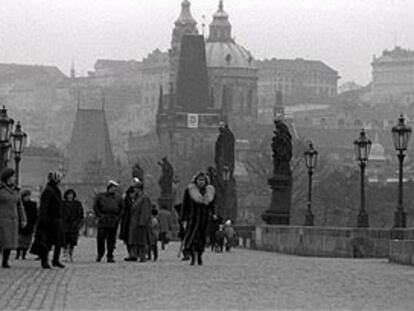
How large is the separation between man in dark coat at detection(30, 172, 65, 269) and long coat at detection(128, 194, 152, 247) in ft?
10.1

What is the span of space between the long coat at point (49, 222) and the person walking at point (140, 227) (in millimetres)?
3136

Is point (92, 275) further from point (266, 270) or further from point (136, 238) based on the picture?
point (136, 238)

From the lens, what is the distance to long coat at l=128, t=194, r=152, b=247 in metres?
31.4

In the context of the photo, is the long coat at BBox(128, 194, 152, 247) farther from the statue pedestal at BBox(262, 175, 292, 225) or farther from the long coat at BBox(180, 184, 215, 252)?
the statue pedestal at BBox(262, 175, 292, 225)

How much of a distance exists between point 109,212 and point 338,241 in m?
7.74

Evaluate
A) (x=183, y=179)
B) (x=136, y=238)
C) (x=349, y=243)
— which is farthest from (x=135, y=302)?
(x=183, y=179)

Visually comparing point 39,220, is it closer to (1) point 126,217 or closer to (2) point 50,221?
(2) point 50,221

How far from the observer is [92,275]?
2519cm

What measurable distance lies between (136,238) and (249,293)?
405 inches

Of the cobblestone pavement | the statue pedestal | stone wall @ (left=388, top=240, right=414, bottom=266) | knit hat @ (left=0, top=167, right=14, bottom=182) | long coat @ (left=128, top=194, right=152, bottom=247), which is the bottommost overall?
the cobblestone pavement

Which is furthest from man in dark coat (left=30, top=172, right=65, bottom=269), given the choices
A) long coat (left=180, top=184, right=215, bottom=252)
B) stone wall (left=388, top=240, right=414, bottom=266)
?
stone wall (left=388, top=240, right=414, bottom=266)

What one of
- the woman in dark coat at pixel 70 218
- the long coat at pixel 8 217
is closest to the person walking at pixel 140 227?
the woman in dark coat at pixel 70 218

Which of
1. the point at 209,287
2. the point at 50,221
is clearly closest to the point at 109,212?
the point at 50,221

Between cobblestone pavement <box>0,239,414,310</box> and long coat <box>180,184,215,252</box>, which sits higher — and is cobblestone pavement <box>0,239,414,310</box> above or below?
below
